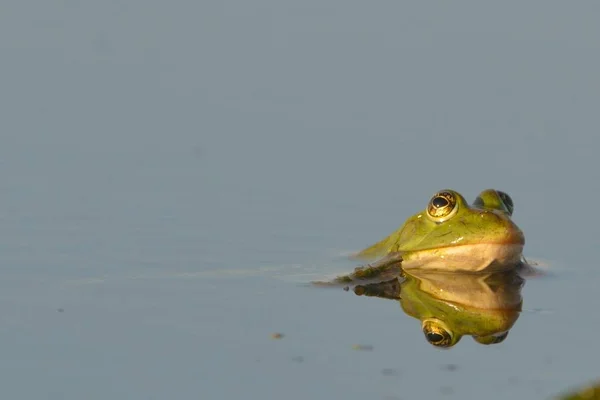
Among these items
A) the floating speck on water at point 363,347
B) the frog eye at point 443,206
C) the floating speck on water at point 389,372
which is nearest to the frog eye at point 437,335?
the floating speck on water at point 363,347

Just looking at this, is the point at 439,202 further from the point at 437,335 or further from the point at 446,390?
the point at 446,390

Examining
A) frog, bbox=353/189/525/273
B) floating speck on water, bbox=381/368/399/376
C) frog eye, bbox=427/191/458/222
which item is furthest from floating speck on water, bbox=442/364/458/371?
frog eye, bbox=427/191/458/222

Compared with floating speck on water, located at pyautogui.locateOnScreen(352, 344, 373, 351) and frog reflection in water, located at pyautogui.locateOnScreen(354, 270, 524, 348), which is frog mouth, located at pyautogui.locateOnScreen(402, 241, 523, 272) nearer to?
frog reflection in water, located at pyautogui.locateOnScreen(354, 270, 524, 348)

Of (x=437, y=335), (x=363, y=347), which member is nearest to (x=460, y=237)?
(x=437, y=335)

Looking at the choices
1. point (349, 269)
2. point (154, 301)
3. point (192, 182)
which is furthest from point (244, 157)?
point (154, 301)

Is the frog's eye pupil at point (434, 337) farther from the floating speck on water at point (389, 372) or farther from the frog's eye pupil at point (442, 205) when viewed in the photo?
the frog's eye pupil at point (442, 205)

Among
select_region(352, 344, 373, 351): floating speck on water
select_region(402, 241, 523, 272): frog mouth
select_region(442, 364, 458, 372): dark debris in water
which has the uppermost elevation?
select_region(402, 241, 523, 272): frog mouth

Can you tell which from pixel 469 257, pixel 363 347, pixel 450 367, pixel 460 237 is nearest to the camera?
pixel 450 367
